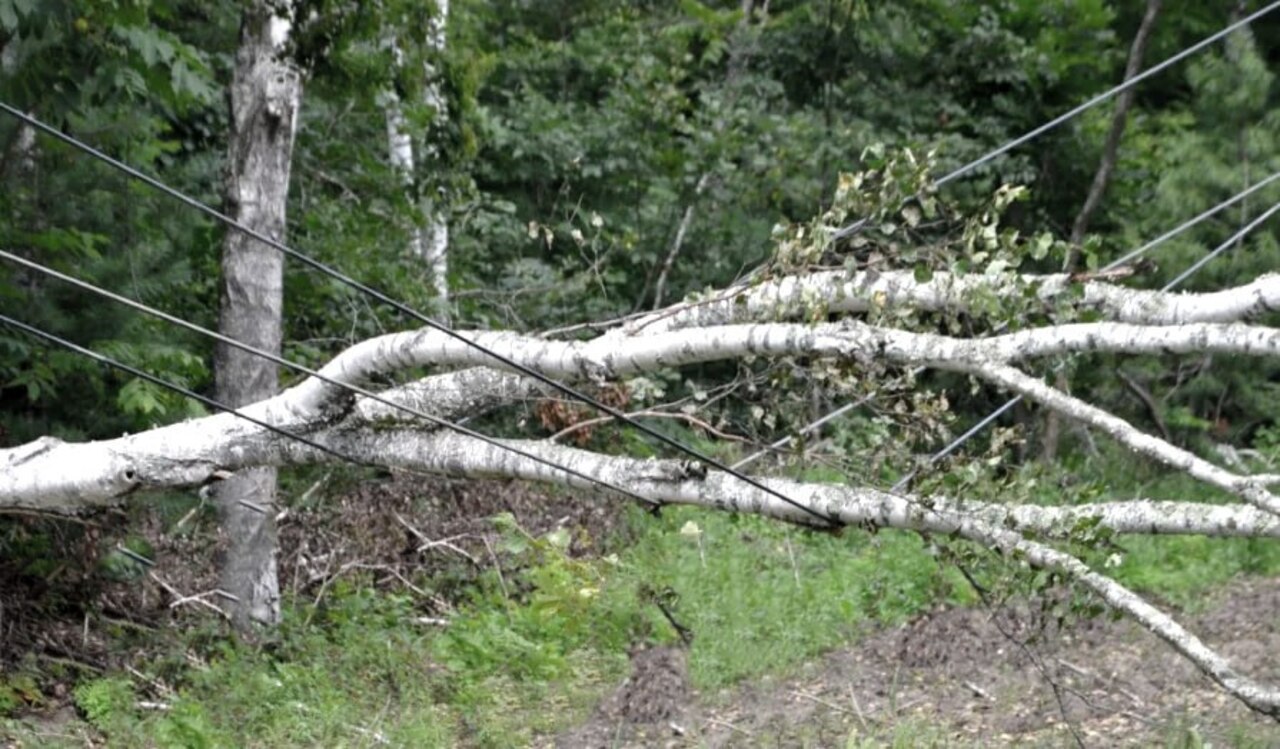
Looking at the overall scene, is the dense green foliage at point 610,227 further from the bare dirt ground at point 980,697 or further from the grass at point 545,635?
the bare dirt ground at point 980,697

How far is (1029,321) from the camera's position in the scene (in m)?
4.45

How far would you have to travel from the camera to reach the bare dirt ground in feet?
20.7

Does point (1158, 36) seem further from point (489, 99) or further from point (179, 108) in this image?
point (179, 108)

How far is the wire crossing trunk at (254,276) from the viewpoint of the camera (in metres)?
7.12

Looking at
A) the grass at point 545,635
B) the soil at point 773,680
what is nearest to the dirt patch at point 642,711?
the soil at point 773,680

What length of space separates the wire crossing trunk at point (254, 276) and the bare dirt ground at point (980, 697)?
1945 millimetres

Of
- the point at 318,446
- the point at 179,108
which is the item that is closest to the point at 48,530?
the point at 179,108

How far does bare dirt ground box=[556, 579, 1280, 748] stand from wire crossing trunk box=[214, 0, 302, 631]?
6.38 feet

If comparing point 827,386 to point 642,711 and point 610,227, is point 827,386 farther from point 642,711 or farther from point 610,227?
point 610,227

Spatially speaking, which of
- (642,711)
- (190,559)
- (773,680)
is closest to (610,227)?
(190,559)

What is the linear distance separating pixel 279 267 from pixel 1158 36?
974cm

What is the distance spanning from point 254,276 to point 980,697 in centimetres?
409

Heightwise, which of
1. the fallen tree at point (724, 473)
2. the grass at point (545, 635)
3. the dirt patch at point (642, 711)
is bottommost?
the dirt patch at point (642, 711)

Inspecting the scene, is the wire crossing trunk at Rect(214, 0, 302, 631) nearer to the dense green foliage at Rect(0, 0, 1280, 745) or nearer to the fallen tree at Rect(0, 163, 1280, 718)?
the dense green foliage at Rect(0, 0, 1280, 745)
